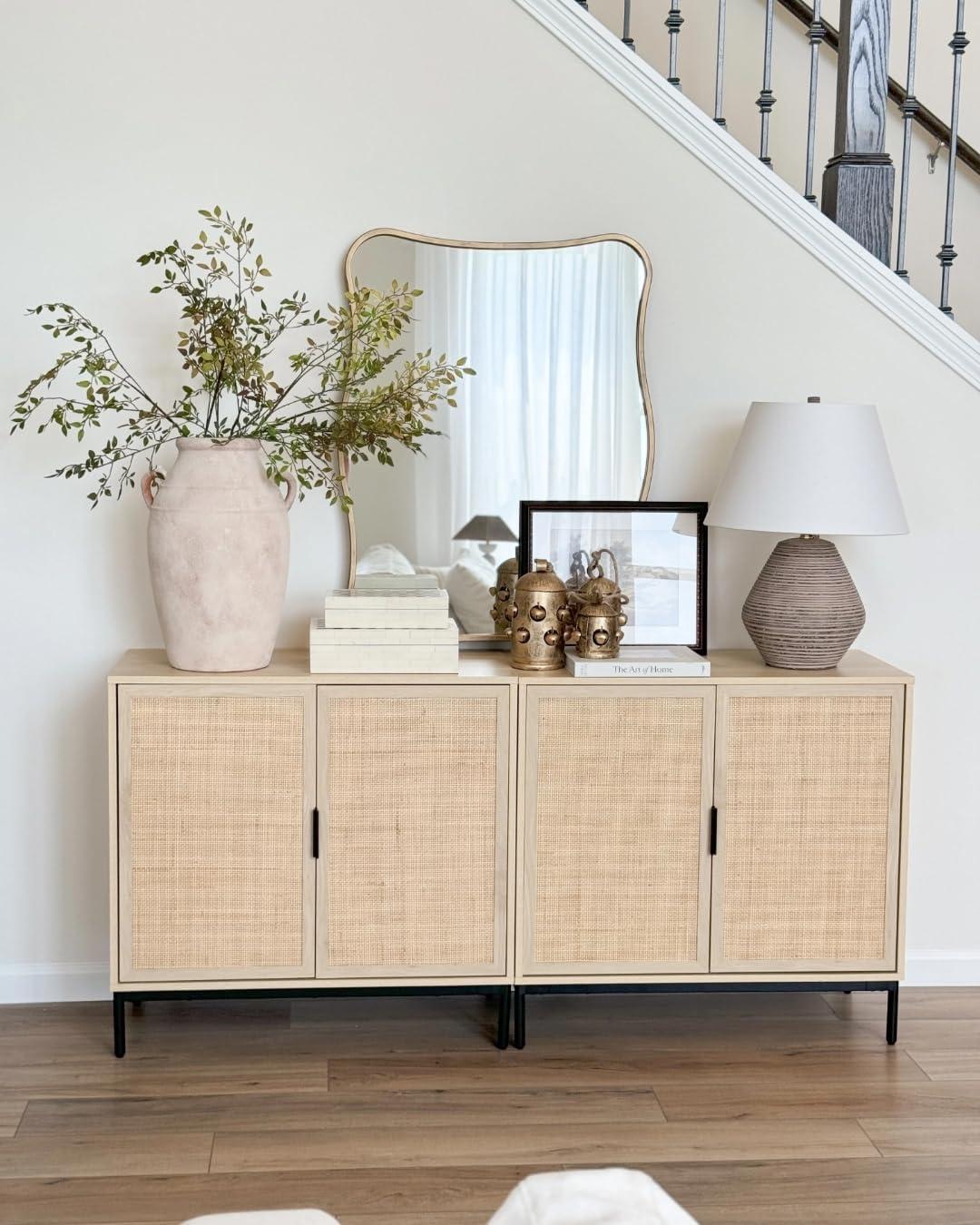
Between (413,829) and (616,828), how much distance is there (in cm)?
41

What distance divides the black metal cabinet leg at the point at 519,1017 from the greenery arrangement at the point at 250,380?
1.08 m

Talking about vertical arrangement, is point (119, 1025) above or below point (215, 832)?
below

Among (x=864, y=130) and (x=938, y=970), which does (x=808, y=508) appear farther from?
(x=938, y=970)

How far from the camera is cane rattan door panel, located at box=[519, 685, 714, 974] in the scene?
2.63m

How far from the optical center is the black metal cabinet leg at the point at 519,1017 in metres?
2.70

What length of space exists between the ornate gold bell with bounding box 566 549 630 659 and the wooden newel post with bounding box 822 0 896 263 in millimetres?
1016

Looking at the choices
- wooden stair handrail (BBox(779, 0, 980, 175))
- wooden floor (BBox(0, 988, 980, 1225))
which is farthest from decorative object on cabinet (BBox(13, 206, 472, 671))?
wooden stair handrail (BBox(779, 0, 980, 175))

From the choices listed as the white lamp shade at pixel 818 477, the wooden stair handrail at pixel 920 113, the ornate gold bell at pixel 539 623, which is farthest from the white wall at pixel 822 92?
the ornate gold bell at pixel 539 623

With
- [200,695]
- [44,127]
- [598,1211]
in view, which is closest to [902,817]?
[200,695]

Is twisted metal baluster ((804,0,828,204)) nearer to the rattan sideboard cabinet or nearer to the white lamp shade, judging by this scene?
the white lamp shade

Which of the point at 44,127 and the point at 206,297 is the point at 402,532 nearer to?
the point at 206,297

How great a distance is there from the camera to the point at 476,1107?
2.46 m

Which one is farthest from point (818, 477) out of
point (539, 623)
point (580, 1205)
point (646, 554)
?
point (580, 1205)

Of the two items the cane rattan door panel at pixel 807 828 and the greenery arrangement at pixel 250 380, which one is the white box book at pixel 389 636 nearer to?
the greenery arrangement at pixel 250 380
